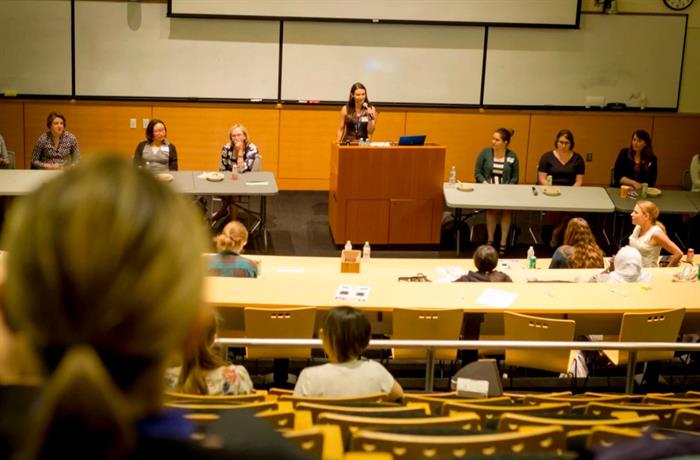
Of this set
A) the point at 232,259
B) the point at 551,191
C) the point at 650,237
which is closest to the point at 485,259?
the point at 232,259

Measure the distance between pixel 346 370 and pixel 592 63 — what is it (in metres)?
9.30

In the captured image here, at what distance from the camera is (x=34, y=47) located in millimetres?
11539

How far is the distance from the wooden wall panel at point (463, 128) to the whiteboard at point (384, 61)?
0.77ft

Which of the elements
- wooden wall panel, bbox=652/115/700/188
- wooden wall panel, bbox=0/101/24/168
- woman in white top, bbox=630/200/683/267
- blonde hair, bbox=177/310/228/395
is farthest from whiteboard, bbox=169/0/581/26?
blonde hair, bbox=177/310/228/395

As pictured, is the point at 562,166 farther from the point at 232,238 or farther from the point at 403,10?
the point at 232,238

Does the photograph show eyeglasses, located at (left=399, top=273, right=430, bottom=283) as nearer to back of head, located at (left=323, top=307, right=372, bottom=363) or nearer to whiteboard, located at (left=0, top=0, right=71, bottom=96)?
back of head, located at (left=323, top=307, right=372, bottom=363)

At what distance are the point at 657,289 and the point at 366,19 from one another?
6559 mm

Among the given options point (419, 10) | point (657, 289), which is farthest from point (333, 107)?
point (657, 289)

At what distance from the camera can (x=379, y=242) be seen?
9.63 meters

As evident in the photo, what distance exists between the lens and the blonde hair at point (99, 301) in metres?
0.78

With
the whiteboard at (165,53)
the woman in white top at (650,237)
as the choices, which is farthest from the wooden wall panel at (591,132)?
the woman in white top at (650,237)

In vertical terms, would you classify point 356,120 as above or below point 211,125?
above

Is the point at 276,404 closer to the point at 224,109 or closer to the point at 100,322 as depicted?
the point at 100,322

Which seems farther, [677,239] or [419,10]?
[419,10]
